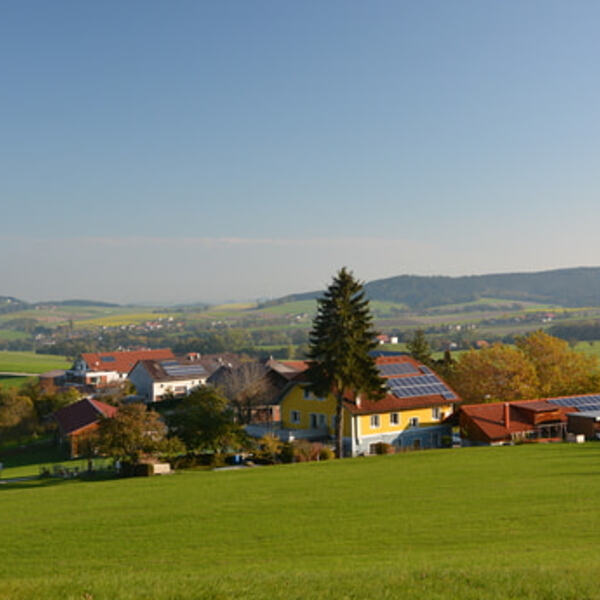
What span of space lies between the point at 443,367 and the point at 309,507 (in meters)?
52.8

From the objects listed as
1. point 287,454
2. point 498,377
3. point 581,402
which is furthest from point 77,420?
point 581,402

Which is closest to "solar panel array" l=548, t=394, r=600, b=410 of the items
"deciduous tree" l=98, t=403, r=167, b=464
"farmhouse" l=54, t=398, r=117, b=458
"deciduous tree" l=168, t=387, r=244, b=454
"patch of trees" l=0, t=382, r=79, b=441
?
"deciduous tree" l=168, t=387, r=244, b=454

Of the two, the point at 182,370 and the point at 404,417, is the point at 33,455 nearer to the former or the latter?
the point at 404,417

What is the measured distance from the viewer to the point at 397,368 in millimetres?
59469

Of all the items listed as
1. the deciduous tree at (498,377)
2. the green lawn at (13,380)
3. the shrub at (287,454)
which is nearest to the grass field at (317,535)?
the shrub at (287,454)

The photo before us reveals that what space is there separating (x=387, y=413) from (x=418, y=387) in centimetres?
511

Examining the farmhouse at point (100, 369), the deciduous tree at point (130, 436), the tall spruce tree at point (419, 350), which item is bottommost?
the farmhouse at point (100, 369)

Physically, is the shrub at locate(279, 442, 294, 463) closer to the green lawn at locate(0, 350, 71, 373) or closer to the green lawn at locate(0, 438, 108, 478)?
the green lawn at locate(0, 438, 108, 478)

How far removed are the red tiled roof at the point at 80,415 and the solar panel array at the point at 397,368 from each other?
24129mm

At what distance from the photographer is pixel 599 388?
209 ft

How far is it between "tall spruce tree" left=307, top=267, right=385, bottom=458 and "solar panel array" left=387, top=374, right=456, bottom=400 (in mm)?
6777

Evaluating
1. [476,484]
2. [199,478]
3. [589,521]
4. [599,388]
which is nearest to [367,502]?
[476,484]

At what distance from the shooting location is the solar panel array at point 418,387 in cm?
5597

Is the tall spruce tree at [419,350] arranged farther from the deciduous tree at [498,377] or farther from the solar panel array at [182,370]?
the solar panel array at [182,370]
